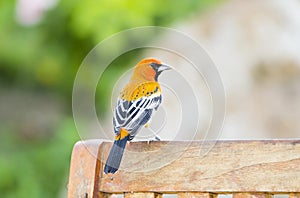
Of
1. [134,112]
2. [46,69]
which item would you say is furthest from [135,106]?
[46,69]

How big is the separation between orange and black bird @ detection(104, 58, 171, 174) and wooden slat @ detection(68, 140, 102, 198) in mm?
30

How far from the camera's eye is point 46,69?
4.41 metres

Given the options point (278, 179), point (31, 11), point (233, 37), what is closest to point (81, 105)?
point (278, 179)

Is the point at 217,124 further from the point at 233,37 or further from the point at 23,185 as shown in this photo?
the point at 23,185

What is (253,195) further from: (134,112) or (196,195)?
(134,112)

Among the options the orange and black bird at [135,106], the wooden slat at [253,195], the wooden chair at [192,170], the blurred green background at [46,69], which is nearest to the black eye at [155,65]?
the orange and black bird at [135,106]

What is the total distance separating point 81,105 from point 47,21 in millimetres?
2861

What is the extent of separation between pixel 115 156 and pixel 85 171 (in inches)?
3.1

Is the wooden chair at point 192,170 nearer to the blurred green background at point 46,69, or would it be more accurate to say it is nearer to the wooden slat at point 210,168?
the wooden slat at point 210,168

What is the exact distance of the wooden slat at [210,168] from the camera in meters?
1.48

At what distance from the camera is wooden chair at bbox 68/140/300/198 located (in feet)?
4.87

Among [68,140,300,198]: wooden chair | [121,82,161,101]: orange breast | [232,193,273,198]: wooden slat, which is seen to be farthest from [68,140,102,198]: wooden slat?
[232,193,273,198]: wooden slat

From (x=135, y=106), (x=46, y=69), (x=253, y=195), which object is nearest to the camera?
(x=253, y=195)

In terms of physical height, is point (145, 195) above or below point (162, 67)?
below
